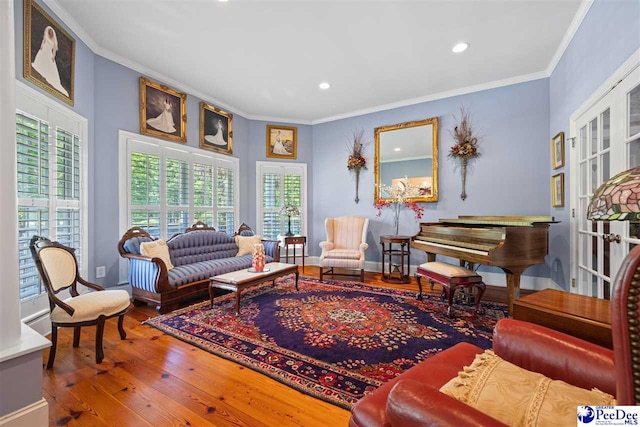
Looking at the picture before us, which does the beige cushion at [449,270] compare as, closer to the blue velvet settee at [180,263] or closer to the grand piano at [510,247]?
the grand piano at [510,247]

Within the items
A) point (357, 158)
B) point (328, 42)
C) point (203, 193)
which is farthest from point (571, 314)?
point (203, 193)

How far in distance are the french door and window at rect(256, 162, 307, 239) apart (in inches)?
168

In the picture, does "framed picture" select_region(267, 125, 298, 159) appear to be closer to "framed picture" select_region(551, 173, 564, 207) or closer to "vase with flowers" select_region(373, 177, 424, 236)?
"vase with flowers" select_region(373, 177, 424, 236)

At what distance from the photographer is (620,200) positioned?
75cm

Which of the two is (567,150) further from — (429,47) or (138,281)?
(138,281)

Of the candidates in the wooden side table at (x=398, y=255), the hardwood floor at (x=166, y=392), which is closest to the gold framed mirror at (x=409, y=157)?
the wooden side table at (x=398, y=255)

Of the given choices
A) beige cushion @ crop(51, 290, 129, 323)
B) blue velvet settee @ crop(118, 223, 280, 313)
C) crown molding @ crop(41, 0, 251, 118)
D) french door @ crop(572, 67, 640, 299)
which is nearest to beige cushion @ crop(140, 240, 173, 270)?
blue velvet settee @ crop(118, 223, 280, 313)

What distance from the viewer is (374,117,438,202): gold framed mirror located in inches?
181

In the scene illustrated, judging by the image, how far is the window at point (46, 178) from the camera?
2301 millimetres

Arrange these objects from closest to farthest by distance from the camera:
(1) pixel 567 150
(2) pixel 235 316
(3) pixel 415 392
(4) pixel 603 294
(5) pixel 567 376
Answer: (3) pixel 415 392, (5) pixel 567 376, (4) pixel 603 294, (2) pixel 235 316, (1) pixel 567 150

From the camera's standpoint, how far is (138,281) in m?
3.22

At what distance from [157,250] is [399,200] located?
3.71 meters

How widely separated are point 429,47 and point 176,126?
3.76 meters

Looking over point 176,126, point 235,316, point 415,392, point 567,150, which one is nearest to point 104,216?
point 176,126
